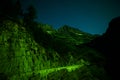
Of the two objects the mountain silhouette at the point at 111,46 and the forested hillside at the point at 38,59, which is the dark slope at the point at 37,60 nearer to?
the forested hillside at the point at 38,59

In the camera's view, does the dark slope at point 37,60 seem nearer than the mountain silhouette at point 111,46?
Yes

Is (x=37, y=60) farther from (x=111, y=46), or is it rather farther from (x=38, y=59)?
(x=111, y=46)

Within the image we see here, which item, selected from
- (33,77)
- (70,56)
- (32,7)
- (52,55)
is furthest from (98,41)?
(33,77)

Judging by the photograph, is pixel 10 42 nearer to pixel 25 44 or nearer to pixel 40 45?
pixel 25 44

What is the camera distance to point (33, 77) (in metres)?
39.2

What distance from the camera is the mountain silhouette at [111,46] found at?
49.6 meters

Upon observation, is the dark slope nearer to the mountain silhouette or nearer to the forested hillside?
the forested hillside

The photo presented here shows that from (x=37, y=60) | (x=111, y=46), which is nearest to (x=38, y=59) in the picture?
(x=37, y=60)

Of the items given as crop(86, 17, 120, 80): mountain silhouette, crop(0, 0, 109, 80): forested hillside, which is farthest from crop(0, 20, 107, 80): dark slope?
crop(86, 17, 120, 80): mountain silhouette

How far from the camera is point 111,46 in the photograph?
5609 centimetres

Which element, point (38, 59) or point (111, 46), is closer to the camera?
point (38, 59)

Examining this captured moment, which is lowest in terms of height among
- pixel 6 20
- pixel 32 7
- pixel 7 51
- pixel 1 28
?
pixel 7 51

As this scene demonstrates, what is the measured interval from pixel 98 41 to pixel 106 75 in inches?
830

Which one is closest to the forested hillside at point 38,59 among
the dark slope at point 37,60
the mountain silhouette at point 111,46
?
the dark slope at point 37,60
